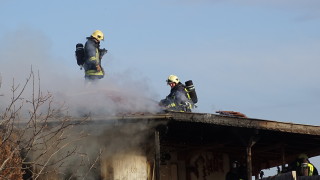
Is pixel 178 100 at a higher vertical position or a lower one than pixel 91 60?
lower

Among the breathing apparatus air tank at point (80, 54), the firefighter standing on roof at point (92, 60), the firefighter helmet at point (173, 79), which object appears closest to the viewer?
the firefighter standing on roof at point (92, 60)

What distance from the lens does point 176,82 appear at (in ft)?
69.3

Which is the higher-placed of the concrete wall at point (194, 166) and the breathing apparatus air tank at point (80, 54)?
the breathing apparatus air tank at point (80, 54)

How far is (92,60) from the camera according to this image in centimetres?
1939

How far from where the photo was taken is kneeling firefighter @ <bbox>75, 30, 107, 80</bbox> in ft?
63.7

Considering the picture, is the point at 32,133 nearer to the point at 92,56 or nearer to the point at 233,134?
the point at 92,56

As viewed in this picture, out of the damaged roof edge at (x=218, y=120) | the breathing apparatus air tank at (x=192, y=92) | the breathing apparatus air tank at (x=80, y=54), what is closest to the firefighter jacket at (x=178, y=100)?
the breathing apparatus air tank at (x=192, y=92)

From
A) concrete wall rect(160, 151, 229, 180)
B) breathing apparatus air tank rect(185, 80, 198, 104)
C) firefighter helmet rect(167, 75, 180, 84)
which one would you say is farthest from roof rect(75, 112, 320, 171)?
firefighter helmet rect(167, 75, 180, 84)

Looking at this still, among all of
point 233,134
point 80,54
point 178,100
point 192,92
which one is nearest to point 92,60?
point 80,54

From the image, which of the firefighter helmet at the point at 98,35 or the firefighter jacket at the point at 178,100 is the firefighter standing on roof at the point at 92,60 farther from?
the firefighter jacket at the point at 178,100

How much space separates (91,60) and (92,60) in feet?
0.08

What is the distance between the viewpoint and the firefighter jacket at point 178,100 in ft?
65.2

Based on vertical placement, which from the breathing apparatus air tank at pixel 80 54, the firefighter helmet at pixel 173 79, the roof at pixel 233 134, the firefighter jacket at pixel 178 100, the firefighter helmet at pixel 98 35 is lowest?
the roof at pixel 233 134

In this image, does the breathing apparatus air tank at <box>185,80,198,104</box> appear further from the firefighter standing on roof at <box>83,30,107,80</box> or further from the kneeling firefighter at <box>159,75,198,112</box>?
the firefighter standing on roof at <box>83,30,107,80</box>
